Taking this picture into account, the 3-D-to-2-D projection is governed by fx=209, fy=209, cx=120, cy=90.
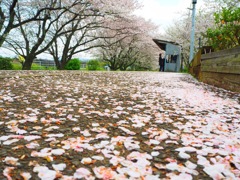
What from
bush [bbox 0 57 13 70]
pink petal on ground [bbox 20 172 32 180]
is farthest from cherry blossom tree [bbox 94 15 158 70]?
pink petal on ground [bbox 20 172 32 180]

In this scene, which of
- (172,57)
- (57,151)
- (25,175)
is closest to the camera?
(25,175)

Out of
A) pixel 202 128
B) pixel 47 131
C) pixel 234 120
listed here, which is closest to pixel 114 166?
pixel 47 131

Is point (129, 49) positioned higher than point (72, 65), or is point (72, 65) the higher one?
point (129, 49)

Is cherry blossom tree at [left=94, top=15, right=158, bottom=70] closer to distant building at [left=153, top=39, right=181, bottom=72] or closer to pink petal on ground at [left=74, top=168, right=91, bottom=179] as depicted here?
distant building at [left=153, top=39, right=181, bottom=72]

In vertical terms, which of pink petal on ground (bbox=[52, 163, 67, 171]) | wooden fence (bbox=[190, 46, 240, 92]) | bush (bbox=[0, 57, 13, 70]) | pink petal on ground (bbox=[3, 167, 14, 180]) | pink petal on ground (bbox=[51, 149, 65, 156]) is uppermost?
bush (bbox=[0, 57, 13, 70])

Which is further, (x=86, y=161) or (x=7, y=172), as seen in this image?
(x=86, y=161)

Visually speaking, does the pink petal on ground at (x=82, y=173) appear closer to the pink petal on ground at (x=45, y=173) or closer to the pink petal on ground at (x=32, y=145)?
the pink petal on ground at (x=45, y=173)

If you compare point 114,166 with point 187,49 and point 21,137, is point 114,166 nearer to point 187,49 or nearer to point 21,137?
point 21,137

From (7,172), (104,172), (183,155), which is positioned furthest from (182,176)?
(7,172)

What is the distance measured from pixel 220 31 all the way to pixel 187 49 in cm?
2203

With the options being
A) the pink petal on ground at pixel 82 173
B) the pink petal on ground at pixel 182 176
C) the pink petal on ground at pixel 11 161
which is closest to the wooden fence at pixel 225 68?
the pink petal on ground at pixel 182 176

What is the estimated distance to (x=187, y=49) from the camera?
2862cm

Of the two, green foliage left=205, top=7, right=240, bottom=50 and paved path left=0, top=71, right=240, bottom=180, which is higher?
green foliage left=205, top=7, right=240, bottom=50

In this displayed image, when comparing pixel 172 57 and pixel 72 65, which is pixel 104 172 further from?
pixel 172 57
